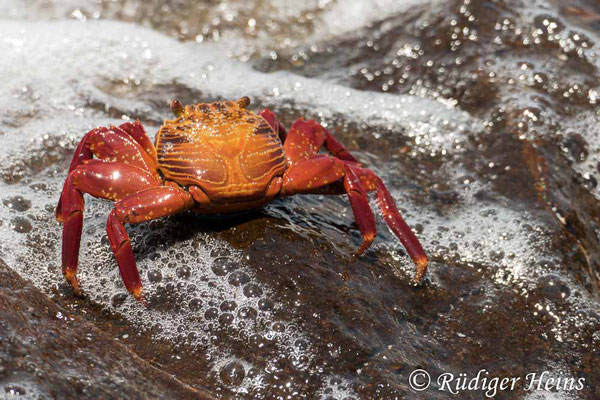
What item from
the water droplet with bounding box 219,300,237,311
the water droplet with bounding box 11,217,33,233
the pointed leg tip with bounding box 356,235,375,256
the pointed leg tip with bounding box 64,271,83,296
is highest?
the pointed leg tip with bounding box 356,235,375,256

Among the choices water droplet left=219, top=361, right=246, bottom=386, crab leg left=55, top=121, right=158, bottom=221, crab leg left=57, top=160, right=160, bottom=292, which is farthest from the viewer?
crab leg left=55, top=121, right=158, bottom=221

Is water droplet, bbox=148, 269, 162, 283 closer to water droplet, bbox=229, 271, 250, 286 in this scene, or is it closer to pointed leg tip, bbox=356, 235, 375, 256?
water droplet, bbox=229, 271, 250, 286

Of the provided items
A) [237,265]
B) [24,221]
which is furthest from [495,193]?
[24,221]

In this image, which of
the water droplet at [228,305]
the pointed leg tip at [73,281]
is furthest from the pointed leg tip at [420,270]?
the pointed leg tip at [73,281]

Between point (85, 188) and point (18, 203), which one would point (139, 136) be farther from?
point (18, 203)

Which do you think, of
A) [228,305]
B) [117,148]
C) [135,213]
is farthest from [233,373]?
[117,148]

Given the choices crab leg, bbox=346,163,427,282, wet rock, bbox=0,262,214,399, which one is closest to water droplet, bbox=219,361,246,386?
wet rock, bbox=0,262,214,399

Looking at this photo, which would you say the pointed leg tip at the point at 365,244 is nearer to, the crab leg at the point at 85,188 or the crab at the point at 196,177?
the crab at the point at 196,177
